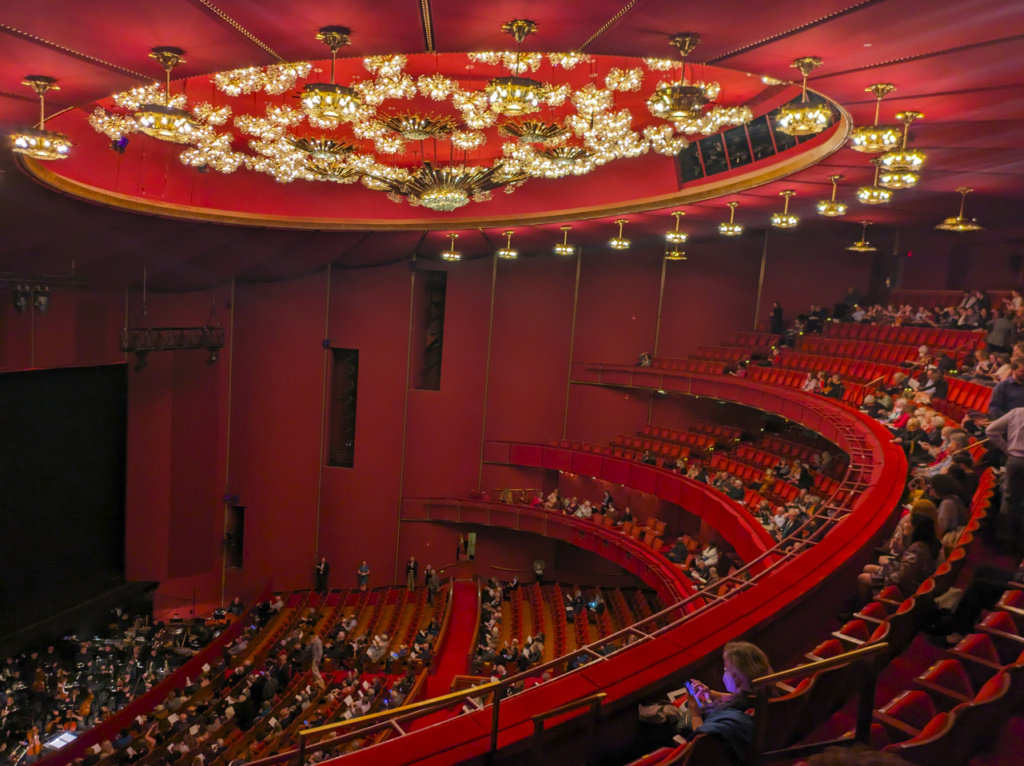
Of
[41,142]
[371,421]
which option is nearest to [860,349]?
[371,421]

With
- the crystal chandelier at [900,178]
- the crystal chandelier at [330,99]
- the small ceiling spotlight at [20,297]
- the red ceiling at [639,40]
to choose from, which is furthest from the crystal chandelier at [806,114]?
the small ceiling spotlight at [20,297]

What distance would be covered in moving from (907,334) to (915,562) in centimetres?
941

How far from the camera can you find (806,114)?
4.84 m

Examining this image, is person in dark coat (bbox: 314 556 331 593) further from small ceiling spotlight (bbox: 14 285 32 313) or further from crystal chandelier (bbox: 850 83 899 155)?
crystal chandelier (bbox: 850 83 899 155)

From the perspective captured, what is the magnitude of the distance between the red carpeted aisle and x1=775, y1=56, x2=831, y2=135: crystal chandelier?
8469 mm

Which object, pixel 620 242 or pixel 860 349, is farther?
pixel 860 349

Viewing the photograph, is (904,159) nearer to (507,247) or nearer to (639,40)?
(639,40)

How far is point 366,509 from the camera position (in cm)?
1727

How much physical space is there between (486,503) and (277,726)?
7.72 m

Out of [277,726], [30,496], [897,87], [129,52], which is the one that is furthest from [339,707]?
[897,87]

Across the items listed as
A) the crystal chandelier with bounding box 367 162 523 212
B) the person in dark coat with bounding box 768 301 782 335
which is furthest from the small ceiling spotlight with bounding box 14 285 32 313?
the person in dark coat with bounding box 768 301 782 335

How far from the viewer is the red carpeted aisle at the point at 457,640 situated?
465 inches

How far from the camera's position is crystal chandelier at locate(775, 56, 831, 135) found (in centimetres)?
482

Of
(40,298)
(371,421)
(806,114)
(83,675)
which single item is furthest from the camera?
(371,421)
